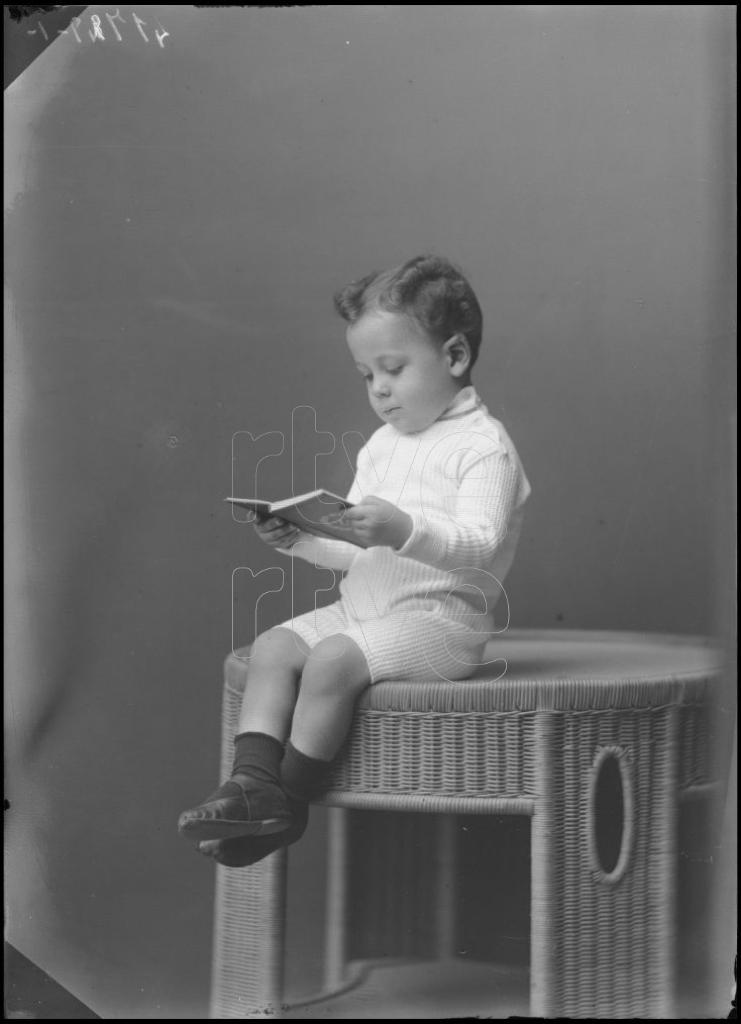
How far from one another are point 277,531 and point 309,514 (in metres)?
0.05

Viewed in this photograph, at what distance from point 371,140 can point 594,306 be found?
1.37 ft

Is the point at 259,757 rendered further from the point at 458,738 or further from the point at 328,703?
the point at 458,738

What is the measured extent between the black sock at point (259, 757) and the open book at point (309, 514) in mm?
292

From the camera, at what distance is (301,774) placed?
1.56 meters

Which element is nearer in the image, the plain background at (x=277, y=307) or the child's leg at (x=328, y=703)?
the child's leg at (x=328, y=703)

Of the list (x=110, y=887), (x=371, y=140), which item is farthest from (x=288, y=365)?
(x=110, y=887)

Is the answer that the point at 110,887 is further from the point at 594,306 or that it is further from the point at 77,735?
the point at 594,306

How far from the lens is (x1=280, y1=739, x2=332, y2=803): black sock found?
1561 mm

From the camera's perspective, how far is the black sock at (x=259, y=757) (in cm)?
157

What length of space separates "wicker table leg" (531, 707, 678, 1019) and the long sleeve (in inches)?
9.8

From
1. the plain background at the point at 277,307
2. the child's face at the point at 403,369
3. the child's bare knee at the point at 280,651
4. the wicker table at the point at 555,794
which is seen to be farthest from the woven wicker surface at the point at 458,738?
the child's face at the point at 403,369

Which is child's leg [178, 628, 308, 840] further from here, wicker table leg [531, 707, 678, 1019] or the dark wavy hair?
the dark wavy hair

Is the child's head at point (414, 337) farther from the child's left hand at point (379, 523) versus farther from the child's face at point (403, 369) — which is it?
the child's left hand at point (379, 523)

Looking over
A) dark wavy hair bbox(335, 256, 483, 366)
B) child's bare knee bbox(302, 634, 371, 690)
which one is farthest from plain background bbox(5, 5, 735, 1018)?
child's bare knee bbox(302, 634, 371, 690)
